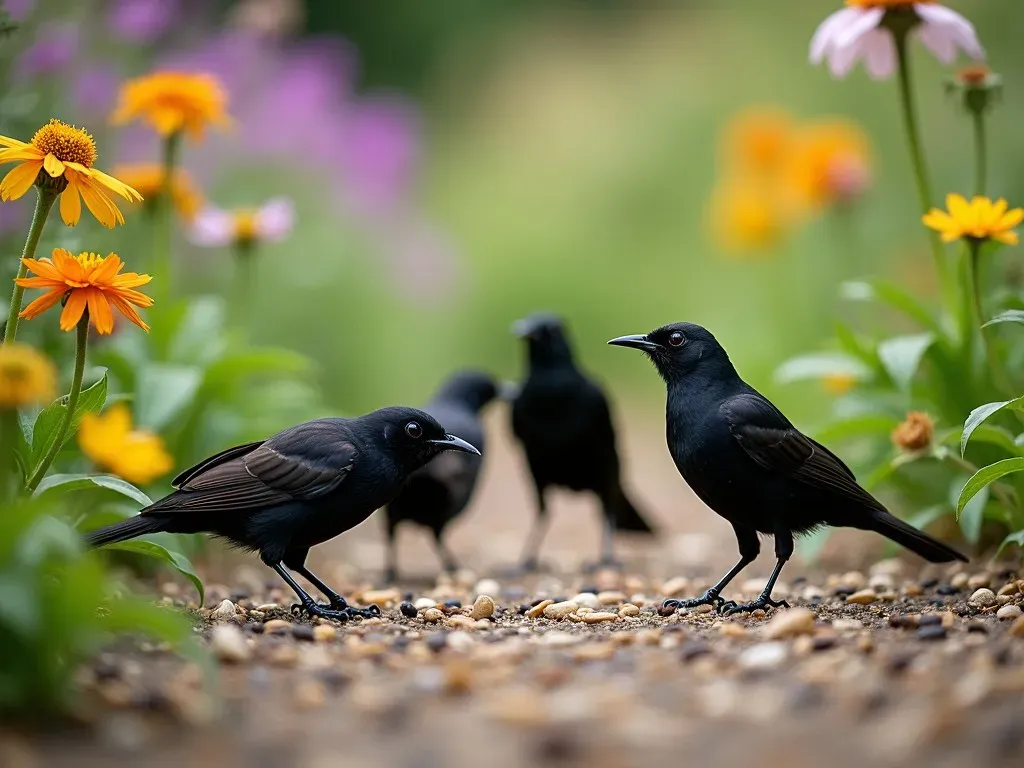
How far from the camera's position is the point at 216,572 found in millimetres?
5551

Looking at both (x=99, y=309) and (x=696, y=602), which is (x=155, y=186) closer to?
(x=99, y=309)

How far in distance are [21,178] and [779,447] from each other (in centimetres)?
276

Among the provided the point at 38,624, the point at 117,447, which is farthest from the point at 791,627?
the point at 117,447

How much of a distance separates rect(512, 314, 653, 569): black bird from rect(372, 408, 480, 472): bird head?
1.85m

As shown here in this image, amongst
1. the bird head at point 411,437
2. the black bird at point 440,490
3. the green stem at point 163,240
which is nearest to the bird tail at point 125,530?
the bird head at point 411,437

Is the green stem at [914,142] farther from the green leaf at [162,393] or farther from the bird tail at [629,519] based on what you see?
the green leaf at [162,393]

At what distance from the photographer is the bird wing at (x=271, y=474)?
13.0 ft

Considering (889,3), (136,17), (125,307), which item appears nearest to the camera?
(125,307)

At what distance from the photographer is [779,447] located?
414 cm

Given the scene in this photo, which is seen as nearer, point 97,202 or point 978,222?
point 97,202

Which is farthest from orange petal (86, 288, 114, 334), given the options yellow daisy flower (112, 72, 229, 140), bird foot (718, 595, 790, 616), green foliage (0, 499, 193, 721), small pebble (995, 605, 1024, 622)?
small pebble (995, 605, 1024, 622)

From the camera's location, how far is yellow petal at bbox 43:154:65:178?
3439mm

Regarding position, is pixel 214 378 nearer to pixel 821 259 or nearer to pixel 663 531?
pixel 663 531

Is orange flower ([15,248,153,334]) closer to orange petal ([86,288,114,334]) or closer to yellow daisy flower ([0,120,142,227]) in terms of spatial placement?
orange petal ([86,288,114,334])
